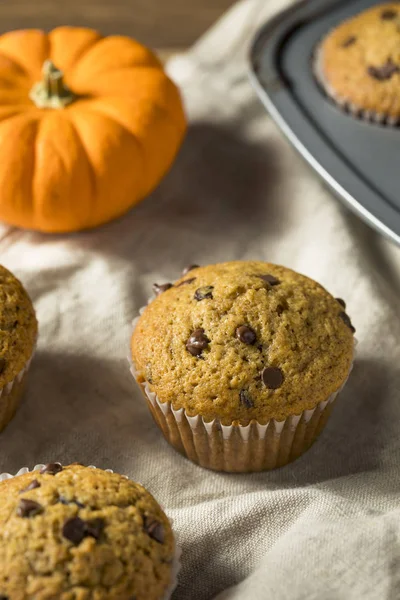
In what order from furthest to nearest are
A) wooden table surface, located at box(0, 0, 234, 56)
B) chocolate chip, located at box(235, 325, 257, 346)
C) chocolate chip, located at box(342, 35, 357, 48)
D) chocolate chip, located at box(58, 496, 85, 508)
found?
wooden table surface, located at box(0, 0, 234, 56)
chocolate chip, located at box(342, 35, 357, 48)
chocolate chip, located at box(235, 325, 257, 346)
chocolate chip, located at box(58, 496, 85, 508)

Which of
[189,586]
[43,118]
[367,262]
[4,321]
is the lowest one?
[189,586]

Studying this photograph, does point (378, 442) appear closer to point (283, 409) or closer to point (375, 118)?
point (283, 409)

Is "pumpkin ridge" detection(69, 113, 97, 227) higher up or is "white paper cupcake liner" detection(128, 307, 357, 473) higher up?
"pumpkin ridge" detection(69, 113, 97, 227)

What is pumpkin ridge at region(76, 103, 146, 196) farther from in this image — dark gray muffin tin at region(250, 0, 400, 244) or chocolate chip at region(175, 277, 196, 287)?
Result: chocolate chip at region(175, 277, 196, 287)

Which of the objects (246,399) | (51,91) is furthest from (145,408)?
(51,91)

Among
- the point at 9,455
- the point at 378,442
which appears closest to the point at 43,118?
the point at 9,455

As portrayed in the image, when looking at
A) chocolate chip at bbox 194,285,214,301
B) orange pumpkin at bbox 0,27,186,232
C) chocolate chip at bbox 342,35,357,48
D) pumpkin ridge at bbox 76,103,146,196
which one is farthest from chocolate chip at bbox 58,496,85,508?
chocolate chip at bbox 342,35,357,48

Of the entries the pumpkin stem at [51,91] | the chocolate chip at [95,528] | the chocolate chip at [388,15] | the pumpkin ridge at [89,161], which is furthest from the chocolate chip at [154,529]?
the chocolate chip at [388,15]
